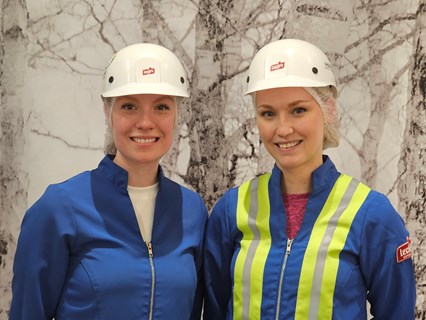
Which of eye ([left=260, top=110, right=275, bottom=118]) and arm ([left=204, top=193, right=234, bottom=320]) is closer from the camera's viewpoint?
eye ([left=260, top=110, right=275, bottom=118])

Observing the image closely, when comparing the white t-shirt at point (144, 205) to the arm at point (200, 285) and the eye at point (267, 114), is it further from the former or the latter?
the eye at point (267, 114)

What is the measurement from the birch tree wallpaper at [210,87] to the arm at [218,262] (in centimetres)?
70

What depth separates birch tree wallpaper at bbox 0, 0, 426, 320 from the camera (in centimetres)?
234

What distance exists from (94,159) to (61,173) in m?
0.15

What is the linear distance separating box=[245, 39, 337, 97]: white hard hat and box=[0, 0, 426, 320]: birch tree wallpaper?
773 millimetres

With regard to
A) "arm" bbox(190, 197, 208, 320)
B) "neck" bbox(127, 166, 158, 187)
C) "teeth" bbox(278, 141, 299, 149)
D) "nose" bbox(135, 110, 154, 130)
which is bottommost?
"arm" bbox(190, 197, 208, 320)

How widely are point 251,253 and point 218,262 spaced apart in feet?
0.57

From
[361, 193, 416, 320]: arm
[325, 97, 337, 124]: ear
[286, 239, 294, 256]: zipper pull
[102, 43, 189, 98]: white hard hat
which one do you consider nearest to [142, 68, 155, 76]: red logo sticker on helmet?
[102, 43, 189, 98]: white hard hat

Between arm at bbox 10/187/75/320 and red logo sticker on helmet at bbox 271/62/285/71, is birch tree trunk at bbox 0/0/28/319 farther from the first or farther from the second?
red logo sticker on helmet at bbox 271/62/285/71

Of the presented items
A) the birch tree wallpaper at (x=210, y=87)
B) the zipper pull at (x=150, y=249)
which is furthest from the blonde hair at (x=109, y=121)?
the birch tree wallpaper at (x=210, y=87)

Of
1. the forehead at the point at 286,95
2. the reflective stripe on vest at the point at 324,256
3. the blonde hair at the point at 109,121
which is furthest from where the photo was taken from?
the blonde hair at the point at 109,121

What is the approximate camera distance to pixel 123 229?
160 centimetres

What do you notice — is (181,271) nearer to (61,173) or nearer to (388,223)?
(388,223)

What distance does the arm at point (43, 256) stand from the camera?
1.52 m
